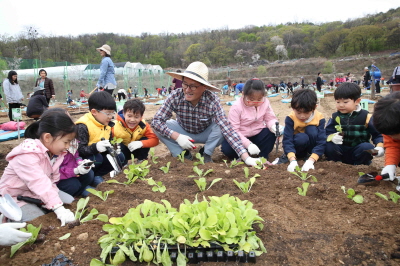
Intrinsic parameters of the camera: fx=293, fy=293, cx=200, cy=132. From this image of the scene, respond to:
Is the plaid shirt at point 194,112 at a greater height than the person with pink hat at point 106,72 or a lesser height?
lesser

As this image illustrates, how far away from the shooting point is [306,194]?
2.25 meters

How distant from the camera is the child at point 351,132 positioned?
3.17 metres

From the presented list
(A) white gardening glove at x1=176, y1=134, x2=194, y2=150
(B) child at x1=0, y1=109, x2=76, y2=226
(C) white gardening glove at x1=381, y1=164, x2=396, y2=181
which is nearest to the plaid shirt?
(A) white gardening glove at x1=176, y1=134, x2=194, y2=150

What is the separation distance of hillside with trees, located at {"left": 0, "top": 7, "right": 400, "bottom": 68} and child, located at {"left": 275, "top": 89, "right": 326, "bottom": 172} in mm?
43686

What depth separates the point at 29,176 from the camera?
2021 mm

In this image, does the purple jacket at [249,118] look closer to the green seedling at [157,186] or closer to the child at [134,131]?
the child at [134,131]

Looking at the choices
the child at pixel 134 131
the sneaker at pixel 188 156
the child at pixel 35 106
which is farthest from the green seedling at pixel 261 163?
the child at pixel 35 106

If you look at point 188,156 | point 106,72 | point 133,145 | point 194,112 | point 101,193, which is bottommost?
point 188,156

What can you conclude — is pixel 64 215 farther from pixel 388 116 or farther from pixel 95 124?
pixel 388 116

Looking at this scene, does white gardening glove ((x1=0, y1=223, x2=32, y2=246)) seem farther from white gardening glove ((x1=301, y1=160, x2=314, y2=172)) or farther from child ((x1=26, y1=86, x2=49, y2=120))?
child ((x1=26, y1=86, x2=49, y2=120))

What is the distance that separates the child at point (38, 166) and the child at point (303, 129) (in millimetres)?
2200

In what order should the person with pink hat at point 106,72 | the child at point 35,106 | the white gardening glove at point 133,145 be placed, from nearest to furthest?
the white gardening glove at point 133,145 → the child at point 35,106 → the person with pink hat at point 106,72

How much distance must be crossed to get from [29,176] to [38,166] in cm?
9

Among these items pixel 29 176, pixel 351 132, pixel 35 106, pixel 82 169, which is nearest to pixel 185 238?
pixel 29 176
